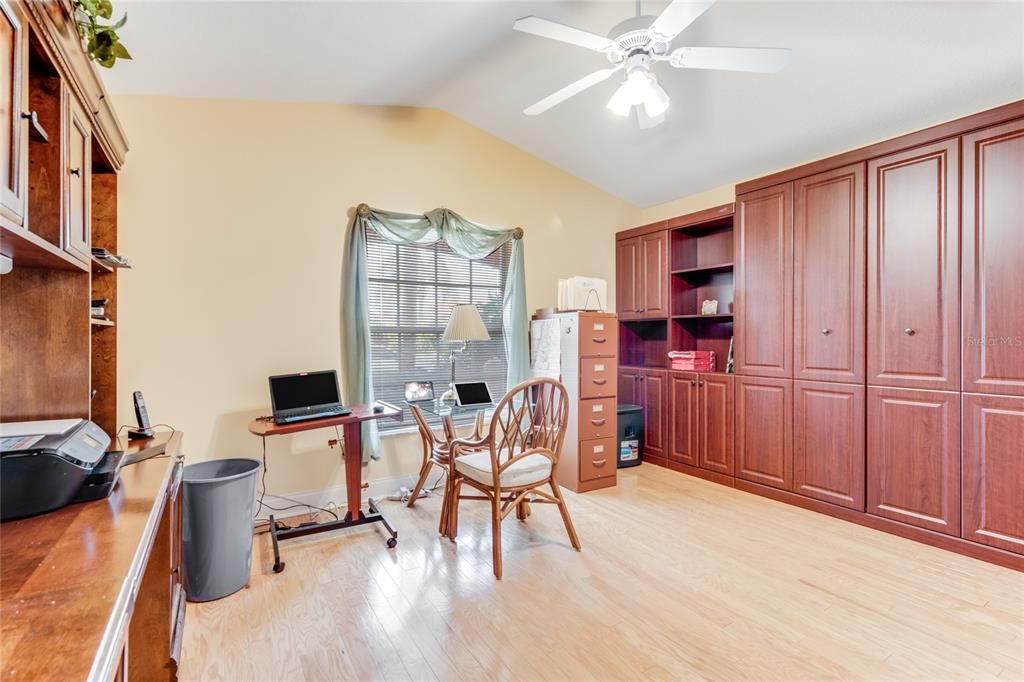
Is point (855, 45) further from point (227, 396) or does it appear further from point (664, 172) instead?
point (227, 396)

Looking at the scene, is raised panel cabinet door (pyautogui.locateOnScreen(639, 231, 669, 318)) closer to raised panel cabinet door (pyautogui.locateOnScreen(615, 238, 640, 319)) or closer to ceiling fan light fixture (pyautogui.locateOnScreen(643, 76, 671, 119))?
raised panel cabinet door (pyautogui.locateOnScreen(615, 238, 640, 319))

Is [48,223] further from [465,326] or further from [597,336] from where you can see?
[597,336]

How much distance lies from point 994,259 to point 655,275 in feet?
7.20

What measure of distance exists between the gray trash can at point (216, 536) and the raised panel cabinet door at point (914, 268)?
3.59 meters

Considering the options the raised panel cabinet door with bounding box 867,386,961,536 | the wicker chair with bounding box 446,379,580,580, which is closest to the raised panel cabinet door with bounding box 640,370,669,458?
the raised panel cabinet door with bounding box 867,386,961,536

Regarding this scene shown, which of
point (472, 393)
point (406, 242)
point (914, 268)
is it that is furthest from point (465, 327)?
point (914, 268)

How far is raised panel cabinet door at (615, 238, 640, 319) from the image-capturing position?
4414 mm

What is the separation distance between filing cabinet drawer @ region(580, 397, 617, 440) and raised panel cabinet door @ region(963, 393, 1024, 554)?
79.8 inches

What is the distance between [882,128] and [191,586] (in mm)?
4634

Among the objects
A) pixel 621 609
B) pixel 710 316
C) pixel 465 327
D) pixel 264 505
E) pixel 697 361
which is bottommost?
pixel 621 609

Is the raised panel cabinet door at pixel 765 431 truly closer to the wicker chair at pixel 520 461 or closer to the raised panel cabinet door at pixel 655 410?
the raised panel cabinet door at pixel 655 410

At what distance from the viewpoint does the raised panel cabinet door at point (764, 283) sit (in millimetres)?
3221

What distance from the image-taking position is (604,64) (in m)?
2.86

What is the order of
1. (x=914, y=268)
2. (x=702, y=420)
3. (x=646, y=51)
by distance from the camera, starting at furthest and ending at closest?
(x=702, y=420)
(x=914, y=268)
(x=646, y=51)
